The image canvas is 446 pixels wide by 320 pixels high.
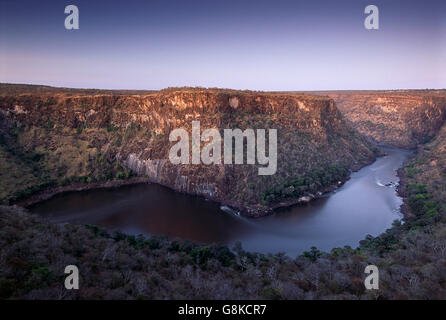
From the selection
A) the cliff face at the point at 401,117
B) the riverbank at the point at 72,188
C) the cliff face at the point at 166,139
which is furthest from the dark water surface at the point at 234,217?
the cliff face at the point at 401,117

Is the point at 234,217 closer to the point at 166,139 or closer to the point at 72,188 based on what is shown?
the point at 166,139

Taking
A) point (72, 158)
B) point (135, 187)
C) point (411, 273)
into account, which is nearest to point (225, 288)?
point (411, 273)

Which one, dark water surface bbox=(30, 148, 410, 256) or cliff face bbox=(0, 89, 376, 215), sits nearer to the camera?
dark water surface bbox=(30, 148, 410, 256)

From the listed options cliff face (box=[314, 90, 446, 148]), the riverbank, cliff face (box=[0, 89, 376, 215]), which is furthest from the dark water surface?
cliff face (box=[314, 90, 446, 148])

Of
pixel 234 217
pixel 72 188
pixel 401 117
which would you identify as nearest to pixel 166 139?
pixel 72 188

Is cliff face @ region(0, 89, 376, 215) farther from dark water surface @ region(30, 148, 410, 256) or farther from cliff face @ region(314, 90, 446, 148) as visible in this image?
cliff face @ region(314, 90, 446, 148)

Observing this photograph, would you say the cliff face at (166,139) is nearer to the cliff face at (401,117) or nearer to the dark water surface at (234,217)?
the dark water surface at (234,217)
